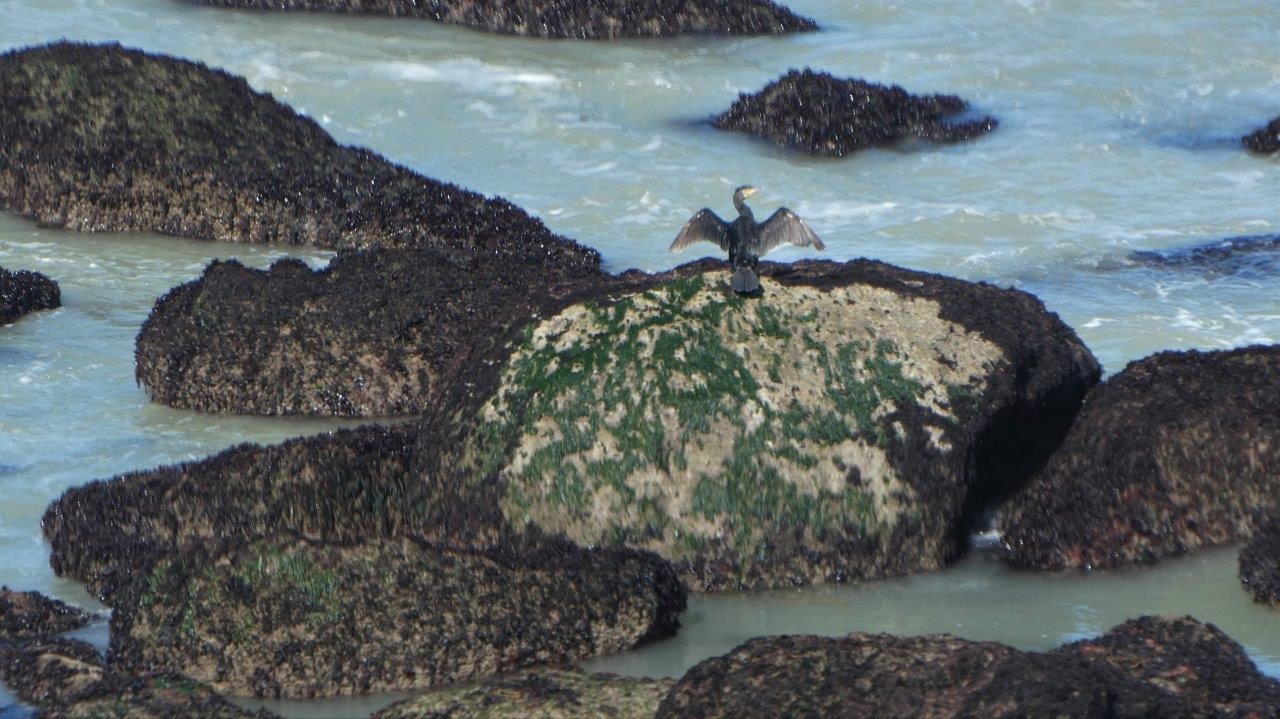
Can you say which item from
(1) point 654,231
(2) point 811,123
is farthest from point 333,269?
(2) point 811,123

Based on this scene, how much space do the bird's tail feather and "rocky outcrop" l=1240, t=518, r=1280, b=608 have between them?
2508mm

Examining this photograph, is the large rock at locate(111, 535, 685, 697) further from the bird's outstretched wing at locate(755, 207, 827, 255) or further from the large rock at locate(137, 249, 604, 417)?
the large rock at locate(137, 249, 604, 417)

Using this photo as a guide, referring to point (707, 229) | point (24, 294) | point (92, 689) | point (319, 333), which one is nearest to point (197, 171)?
point (24, 294)

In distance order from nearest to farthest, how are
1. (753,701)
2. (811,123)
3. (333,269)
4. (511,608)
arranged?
(753,701), (511,608), (333,269), (811,123)

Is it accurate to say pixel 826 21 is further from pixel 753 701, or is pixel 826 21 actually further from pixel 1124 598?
pixel 753 701

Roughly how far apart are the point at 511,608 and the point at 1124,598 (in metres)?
2.61

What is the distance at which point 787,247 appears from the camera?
1380 cm

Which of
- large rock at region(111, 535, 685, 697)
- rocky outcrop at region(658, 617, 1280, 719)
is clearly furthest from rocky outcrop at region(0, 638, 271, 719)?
rocky outcrop at region(658, 617, 1280, 719)

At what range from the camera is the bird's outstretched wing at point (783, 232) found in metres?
8.95

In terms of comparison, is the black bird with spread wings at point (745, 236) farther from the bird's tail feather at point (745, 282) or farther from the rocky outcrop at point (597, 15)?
the rocky outcrop at point (597, 15)

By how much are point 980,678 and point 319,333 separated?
5.78 metres

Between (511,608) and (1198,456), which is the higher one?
(1198,456)

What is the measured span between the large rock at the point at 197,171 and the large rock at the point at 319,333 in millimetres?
2060

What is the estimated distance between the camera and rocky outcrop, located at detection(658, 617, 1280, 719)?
5344mm
